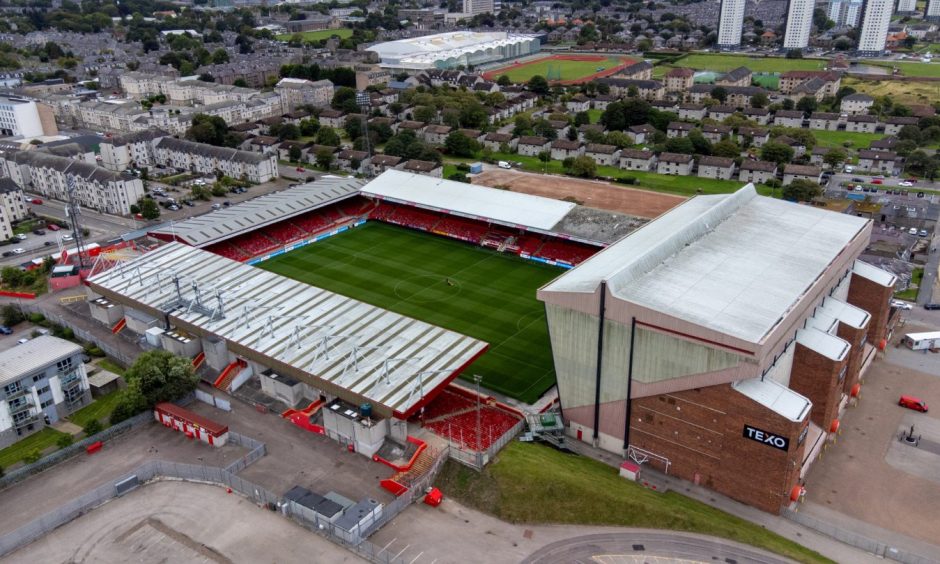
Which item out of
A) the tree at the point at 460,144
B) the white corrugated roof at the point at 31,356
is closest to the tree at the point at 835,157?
the tree at the point at 460,144

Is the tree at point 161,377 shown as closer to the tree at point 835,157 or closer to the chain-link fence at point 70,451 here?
the chain-link fence at point 70,451

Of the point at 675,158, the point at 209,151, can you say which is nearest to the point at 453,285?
the point at 675,158

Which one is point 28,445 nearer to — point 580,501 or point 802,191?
point 580,501

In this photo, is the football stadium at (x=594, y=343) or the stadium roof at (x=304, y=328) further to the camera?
the stadium roof at (x=304, y=328)

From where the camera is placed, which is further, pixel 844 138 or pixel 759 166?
pixel 844 138

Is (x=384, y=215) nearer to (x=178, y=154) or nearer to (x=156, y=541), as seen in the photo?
(x=178, y=154)

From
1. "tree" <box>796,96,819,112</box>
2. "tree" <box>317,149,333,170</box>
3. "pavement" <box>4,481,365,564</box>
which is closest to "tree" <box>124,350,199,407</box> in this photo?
"pavement" <box>4,481,365,564</box>
